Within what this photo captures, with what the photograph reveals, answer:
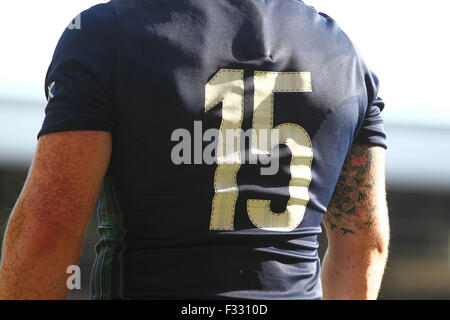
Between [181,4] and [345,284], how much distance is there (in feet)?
4.57

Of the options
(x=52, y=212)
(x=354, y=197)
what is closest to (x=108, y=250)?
(x=52, y=212)

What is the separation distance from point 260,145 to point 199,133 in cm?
23

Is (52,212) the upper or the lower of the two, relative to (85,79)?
lower

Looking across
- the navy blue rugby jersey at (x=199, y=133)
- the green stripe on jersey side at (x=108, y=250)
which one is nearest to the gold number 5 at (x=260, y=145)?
the navy blue rugby jersey at (x=199, y=133)

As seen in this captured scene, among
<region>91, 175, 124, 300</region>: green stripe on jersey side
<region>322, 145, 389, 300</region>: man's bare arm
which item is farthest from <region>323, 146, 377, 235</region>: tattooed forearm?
<region>91, 175, 124, 300</region>: green stripe on jersey side

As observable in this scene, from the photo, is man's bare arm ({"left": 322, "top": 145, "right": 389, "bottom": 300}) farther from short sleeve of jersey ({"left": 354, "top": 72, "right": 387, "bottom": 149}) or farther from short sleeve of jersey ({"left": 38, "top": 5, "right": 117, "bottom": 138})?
short sleeve of jersey ({"left": 38, "top": 5, "right": 117, "bottom": 138})

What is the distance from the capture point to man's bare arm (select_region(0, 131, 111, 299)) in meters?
2.36

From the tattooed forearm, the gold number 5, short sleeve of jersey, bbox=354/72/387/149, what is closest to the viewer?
the gold number 5

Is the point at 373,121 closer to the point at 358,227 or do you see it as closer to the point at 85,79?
the point at 358,227

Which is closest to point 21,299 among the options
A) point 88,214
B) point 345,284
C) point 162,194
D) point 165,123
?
point 88,214

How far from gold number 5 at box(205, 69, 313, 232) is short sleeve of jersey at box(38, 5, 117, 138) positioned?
340 mm

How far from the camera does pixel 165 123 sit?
2408 mm

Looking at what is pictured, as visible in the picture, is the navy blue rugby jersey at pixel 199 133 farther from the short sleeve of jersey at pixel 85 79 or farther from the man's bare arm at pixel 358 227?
the man's bare arm at pixel 358 227

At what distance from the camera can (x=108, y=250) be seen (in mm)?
2535
